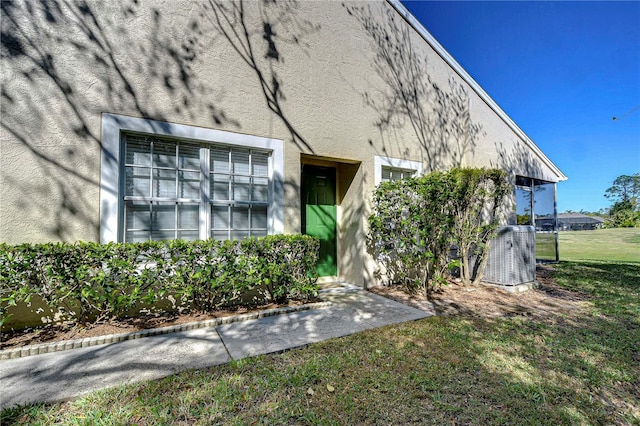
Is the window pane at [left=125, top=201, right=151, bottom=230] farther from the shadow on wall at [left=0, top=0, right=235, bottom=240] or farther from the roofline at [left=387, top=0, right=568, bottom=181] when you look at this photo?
the roofline at [left=387, top=0, right=568, bottom=181]

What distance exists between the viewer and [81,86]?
3.57 m

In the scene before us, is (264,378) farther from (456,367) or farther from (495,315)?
(495,315)

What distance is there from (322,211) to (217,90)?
10.4 feet

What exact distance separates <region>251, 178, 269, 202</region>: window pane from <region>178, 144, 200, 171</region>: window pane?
98 centimetres

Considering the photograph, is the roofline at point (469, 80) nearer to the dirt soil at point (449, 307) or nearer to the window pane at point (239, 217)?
the dirt soil at point (449, 307)

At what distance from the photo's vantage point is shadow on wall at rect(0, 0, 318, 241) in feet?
10.8

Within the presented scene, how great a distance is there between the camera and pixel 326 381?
2359mm

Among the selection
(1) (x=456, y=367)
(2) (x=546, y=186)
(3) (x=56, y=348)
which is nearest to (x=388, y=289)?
(1) (x=456, y=367)

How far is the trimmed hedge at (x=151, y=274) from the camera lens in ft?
9.90

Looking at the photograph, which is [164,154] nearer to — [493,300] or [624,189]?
[493,300]

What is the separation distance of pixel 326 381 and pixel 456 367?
1310 millimetres

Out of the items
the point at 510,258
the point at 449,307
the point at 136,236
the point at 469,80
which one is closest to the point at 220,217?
the point at 136,236

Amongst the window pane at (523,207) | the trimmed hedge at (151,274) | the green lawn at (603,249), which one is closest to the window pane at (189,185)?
the trimmed hedge at (151,274)

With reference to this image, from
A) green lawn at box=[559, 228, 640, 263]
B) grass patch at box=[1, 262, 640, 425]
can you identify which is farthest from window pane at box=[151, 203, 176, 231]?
green lawn at box=[559, 228, 640, 263]
